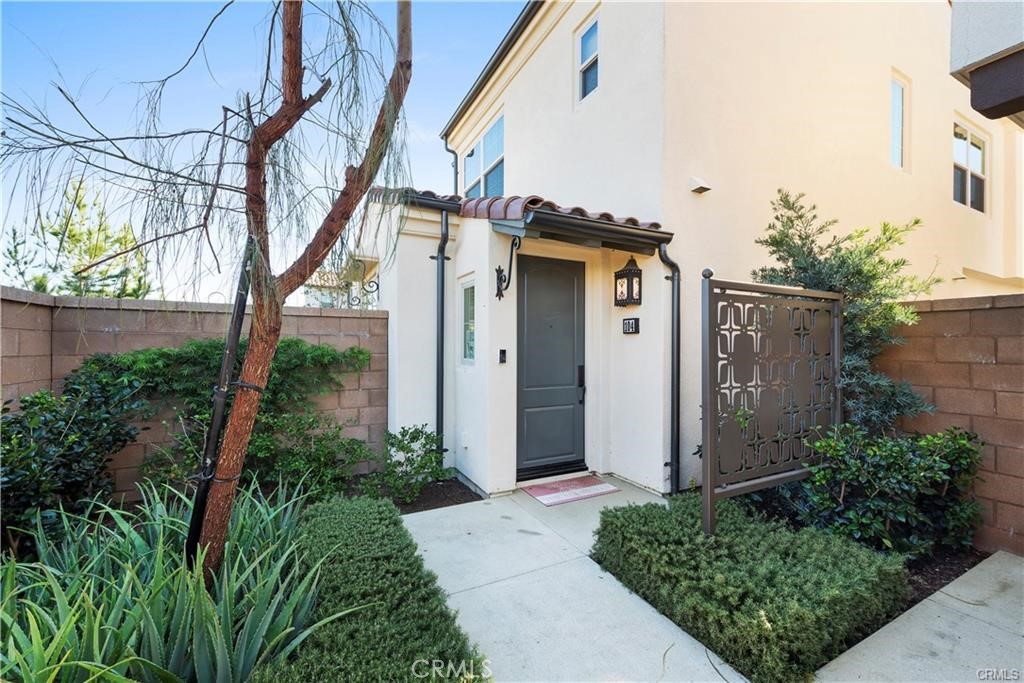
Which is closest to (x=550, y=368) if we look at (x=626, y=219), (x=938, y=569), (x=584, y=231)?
(x=584, y=231)

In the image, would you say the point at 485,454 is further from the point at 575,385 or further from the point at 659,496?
the point at 659,496

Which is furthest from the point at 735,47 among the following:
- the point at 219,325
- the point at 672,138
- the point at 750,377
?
the point at 219,325

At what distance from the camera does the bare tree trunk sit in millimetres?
1910

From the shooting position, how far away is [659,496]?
4.91 metres

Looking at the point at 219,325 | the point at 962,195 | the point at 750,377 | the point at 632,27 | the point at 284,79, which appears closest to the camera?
the point at 284,79

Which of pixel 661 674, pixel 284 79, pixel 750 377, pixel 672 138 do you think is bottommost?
pixel 661 674

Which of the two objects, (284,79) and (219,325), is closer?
(284,79)

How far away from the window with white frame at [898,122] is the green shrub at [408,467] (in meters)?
9.45

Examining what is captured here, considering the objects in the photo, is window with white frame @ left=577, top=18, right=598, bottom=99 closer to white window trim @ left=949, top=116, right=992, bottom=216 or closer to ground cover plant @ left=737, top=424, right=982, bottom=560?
ground cover plant @ left=737, top=424, right=982, bottom=560

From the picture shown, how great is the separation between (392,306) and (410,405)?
1377 millimetres

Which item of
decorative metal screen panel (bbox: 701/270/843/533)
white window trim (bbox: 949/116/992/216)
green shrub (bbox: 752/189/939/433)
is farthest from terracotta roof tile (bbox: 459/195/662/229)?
white window trim (bbox: 949/116/992/216)

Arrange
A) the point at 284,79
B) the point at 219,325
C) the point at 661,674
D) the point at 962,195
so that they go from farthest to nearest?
1. the point at 962,195
2. the point at 219,325
3. the point at 661,674
4. the point at 284,79

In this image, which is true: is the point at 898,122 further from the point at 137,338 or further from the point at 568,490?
the point at 137,338

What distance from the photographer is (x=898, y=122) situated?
7738mm
